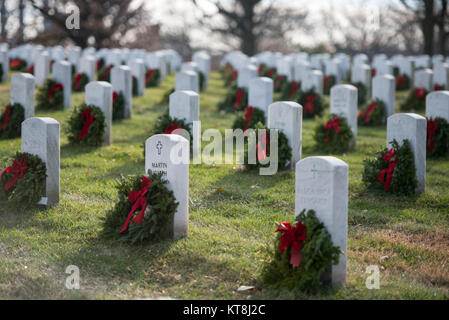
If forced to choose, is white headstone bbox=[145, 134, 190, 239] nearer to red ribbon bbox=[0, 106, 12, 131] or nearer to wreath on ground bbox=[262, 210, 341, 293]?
wreath on ground bbox=[262, 210, 341, 293]

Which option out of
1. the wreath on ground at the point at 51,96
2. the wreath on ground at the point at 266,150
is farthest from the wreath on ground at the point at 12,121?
the wreath on ground at the point at 266,150

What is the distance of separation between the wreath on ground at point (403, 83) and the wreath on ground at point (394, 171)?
11495 millimetres

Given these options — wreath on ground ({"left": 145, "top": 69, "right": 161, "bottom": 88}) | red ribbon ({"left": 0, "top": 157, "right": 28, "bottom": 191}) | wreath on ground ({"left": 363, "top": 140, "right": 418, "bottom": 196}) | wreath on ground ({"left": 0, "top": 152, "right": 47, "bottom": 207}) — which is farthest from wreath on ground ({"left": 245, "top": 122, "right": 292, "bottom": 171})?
wreath on ground ({"left": 145, "top": 69, "right": 161, "bottom": 88})

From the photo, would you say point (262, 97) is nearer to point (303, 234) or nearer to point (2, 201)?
point (2, 201)

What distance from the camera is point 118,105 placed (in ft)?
40.5

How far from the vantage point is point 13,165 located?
6.96 metres

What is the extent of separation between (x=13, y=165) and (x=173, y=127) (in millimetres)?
2952

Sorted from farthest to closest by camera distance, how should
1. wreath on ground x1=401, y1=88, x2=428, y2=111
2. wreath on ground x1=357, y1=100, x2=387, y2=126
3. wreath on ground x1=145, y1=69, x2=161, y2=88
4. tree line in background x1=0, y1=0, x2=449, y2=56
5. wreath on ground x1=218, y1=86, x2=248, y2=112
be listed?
1. tree line in background x1=0, y1=0, x2=449, y2=56
2. wreath on ground x1=145, y1=69, x2=161, y2=88
3. wreath on ground x1=401, y1=88, x2=428, y2=111
4. wreath on ground x1=218, y1=86, x2=248, y2=112
5. wreath on ground x1=357, y1=100, x2=387, y2=126

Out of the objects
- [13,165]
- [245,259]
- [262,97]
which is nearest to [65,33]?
[262,97]

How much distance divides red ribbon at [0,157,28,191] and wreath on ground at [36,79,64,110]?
620cm

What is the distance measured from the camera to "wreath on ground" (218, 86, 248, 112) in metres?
13.6

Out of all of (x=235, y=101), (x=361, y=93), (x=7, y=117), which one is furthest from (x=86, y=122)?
(x=361, y=93)

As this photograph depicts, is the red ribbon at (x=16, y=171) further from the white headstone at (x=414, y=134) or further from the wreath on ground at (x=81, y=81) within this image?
the wreath on ground at (x=81, y=81)

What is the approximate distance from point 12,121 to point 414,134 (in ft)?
22.4
